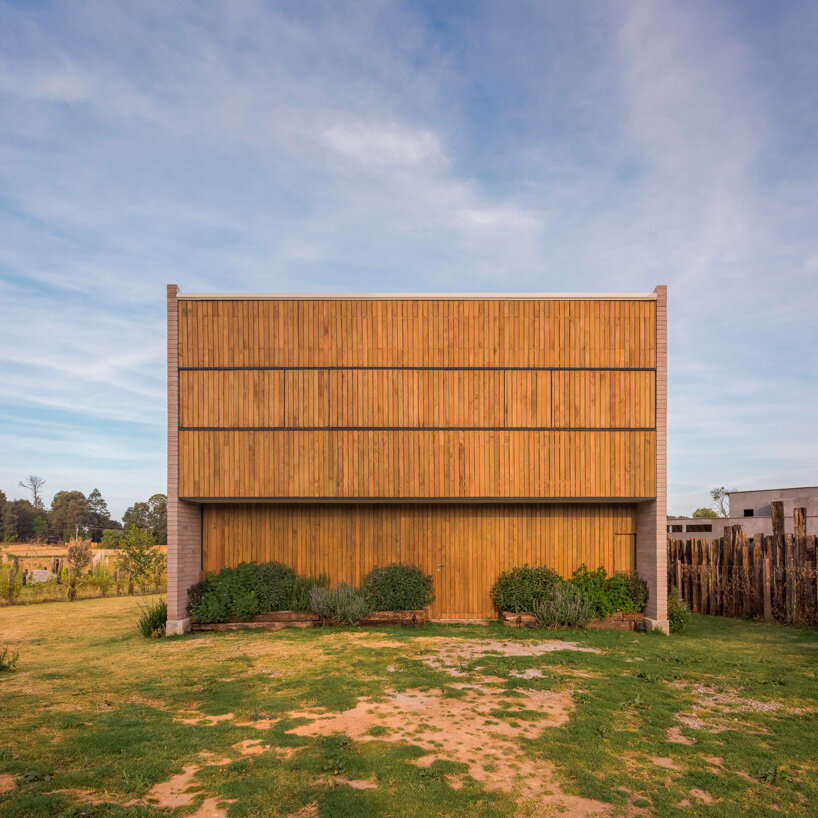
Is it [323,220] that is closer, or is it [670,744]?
[670,744]

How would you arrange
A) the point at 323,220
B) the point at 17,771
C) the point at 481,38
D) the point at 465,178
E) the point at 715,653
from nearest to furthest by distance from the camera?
1. the point at 17,771
2. the point at 715,653
3. the point at 481,38
4. the point at 465,178
5. the point at 323,220

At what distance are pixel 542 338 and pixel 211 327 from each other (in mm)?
8178

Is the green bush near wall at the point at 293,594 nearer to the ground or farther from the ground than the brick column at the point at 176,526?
nearer to the ground

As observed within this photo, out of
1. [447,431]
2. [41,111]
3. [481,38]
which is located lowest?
[447,431]

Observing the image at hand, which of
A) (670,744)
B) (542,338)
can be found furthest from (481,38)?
(670,744)

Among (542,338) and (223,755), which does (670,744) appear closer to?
(223,755)

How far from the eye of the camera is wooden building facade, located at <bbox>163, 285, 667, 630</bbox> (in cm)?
1372

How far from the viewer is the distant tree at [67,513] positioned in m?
72.8

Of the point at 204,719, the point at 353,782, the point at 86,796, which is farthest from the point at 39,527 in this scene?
the point at 353,782

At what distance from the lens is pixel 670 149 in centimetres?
1427

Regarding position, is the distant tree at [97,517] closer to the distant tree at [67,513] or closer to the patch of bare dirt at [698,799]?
the distant tree at [67,513]

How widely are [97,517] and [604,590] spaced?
81771 millimetres

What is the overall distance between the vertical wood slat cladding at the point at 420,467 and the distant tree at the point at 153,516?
16.1 m

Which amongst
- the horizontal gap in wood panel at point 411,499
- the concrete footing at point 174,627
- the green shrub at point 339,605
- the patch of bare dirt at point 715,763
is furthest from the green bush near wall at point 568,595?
the concrete footing at point 174,627
